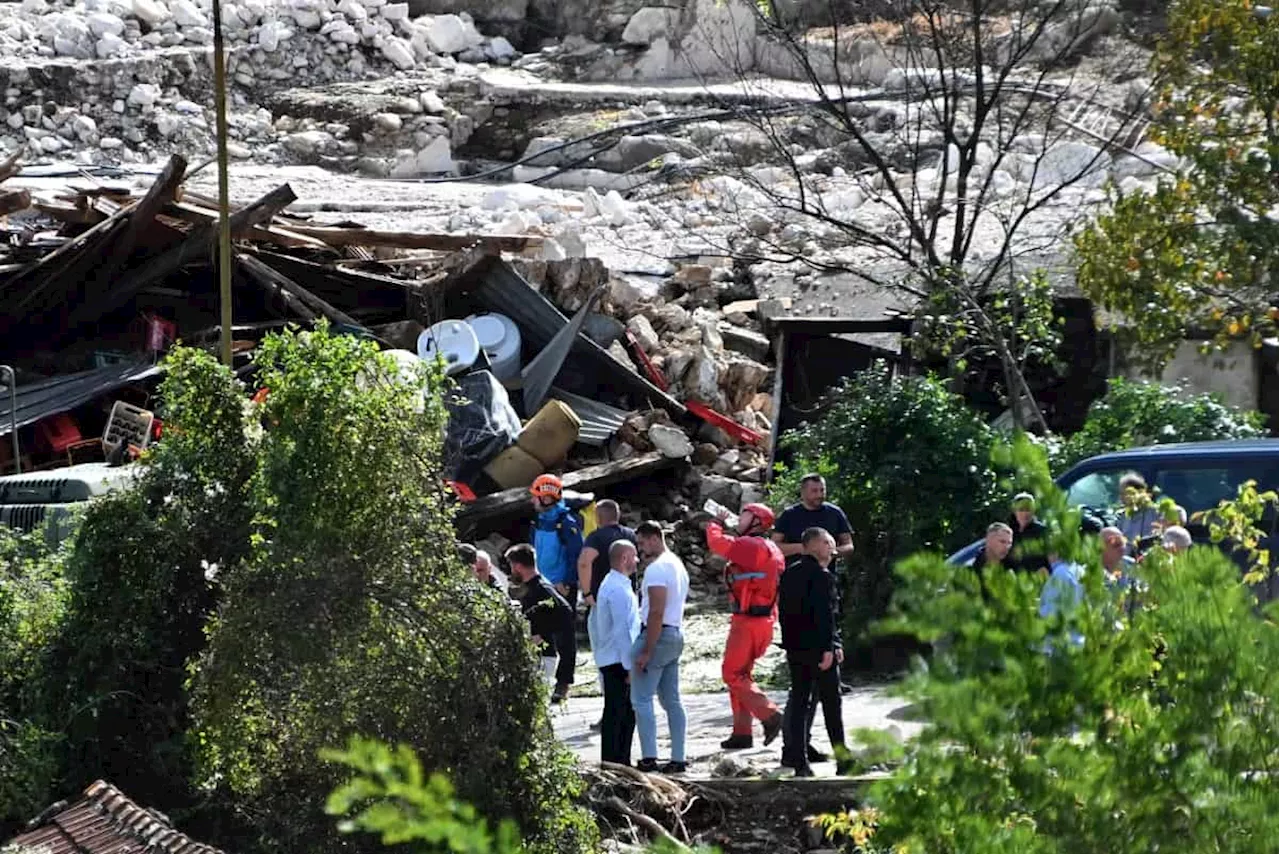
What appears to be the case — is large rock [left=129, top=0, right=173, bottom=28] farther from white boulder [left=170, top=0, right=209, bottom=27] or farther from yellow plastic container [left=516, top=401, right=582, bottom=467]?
yellow plastic container [left=516, top=401, right=582, bottom=467]

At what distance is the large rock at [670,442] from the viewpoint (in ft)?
66.9

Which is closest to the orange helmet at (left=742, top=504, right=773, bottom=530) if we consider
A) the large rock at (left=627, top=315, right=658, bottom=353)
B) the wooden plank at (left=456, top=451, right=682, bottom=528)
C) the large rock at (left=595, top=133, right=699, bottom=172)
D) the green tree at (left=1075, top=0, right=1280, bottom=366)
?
the green tree at (left=1075, top=0, right=1280, bottom=366)

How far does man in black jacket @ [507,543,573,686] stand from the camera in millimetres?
12805

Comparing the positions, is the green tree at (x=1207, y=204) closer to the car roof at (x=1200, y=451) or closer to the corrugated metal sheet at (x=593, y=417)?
the car roof at (x=1200, y=451)

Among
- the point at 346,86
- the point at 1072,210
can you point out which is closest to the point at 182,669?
the point at 1072,210

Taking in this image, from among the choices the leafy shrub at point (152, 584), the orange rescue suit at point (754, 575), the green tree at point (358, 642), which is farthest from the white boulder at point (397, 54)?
the green tree at point (358, 642)

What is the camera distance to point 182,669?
11.0 m

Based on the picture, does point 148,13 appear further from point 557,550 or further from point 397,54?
point 557,550

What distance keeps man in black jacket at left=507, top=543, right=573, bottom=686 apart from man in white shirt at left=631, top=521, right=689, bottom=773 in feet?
3.60

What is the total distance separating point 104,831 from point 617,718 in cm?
326

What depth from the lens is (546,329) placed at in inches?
853

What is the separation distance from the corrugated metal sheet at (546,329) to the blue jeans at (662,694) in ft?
31.7

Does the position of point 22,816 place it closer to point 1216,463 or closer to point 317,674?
point 317,674

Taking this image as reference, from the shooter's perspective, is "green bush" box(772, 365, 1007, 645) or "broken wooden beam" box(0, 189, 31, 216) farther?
"broken wooden beam" box(0, 189, 31, 216)
